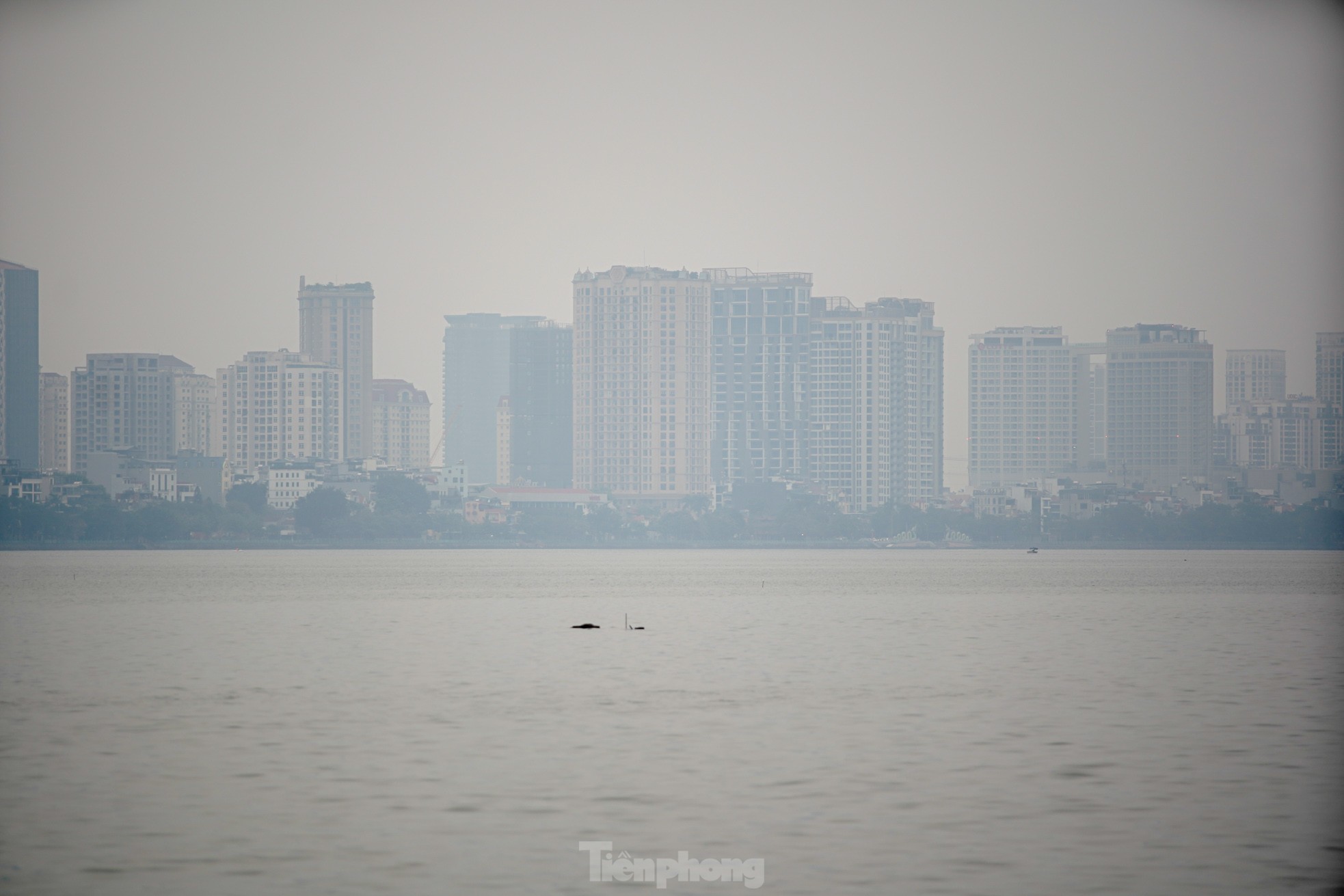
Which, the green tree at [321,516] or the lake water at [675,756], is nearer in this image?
the lake water at [675,756]

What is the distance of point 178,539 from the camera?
184750 mm

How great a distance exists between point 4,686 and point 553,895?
2125 centimetres

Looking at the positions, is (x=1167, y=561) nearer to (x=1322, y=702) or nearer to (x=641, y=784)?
(x=1322, y=702)

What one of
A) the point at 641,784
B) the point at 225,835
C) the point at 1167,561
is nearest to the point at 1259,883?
the point at 641,784

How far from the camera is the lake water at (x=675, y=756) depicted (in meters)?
15.4

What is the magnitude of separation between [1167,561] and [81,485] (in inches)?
4749

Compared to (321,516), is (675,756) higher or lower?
lower

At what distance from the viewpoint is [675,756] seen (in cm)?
2202

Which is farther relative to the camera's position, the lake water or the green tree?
the green tree

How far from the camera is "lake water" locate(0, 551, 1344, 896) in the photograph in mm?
15352

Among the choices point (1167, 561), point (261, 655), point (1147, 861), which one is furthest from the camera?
point (1167, 561)

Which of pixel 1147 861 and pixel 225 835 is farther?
pixel 225 835

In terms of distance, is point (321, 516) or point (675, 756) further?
point (321, 516)

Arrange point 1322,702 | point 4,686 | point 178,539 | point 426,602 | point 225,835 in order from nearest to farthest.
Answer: point 225,835 < point 1322,702 < point 4,686 < point 426,602 < point 178,539
